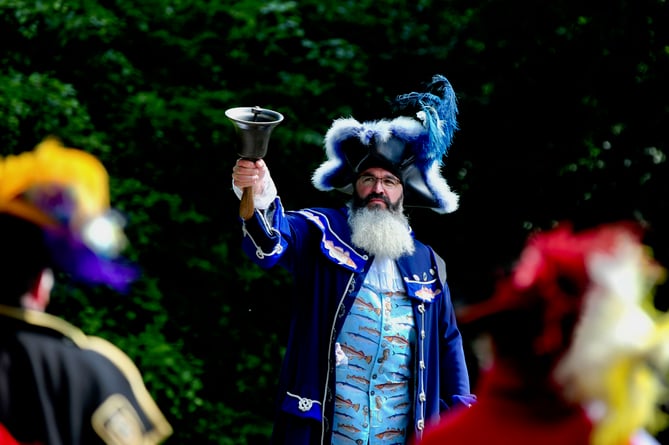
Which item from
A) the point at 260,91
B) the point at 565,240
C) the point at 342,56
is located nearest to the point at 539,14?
the point at 342,56

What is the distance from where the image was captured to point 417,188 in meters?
5.56

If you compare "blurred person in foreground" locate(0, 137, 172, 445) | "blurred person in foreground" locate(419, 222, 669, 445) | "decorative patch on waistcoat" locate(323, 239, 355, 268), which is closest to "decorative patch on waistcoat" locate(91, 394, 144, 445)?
"blurred person in foreground" locate(0, 137, 172, 445)

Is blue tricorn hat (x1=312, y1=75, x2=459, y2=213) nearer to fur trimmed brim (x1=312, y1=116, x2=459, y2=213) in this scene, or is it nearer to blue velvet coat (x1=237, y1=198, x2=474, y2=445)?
fur trimmed brim (x1=312, y1=116, x2=459, y2=213)

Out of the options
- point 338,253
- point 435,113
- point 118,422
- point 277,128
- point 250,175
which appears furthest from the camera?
point 277,128

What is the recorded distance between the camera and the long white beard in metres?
5.16

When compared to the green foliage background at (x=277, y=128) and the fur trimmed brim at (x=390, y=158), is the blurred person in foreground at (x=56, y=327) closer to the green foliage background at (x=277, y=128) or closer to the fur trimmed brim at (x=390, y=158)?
the fur trimmed brim at (x=390, y=158)

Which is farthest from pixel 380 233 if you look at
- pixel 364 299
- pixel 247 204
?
pixel 247 204

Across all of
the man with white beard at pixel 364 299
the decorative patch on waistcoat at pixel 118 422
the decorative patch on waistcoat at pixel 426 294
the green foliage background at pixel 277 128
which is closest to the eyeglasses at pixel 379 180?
the man with white beard at pixel 364 299

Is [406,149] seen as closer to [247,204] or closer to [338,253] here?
[338,253]

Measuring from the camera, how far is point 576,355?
2688 millimetres

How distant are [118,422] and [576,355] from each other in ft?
4.18

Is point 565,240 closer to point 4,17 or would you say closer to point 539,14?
point 539,14

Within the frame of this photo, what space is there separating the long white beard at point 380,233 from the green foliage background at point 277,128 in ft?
7.15

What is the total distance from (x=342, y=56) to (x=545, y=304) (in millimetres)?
5433
